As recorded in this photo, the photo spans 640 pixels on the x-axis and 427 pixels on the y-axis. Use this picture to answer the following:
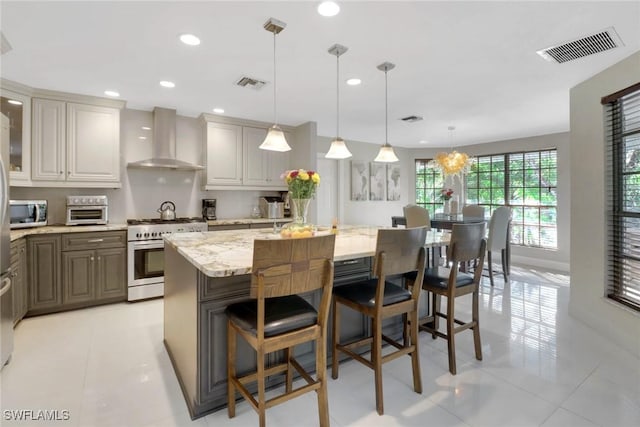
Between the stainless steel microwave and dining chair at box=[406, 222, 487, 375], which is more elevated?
the stainless steel microwave

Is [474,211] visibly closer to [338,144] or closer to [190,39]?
[338,144]

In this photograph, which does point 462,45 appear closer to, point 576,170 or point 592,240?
point 576,170

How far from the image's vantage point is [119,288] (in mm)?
3725

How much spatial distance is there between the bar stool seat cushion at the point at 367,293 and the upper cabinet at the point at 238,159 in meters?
3.07

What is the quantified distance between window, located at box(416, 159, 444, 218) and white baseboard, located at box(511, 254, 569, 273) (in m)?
1.89

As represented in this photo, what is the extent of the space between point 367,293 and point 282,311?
24.3 inches

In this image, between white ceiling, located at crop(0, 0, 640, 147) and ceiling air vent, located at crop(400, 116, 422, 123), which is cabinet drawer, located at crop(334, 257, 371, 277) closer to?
white ceiling, located at crop(0, 0, 640, 147)

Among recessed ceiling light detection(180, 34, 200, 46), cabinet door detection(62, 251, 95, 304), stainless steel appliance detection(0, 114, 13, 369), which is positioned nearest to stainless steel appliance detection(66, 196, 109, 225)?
cabinet door detection(62, 251, 95, 304)

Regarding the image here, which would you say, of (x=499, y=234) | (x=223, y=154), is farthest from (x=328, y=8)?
(x=499, y=234)

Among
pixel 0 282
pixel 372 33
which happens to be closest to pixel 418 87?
pixel 372 33

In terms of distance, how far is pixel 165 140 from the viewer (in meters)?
4.27

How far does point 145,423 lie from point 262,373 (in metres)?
0.83

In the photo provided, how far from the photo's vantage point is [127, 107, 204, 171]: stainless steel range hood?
4.21 meters

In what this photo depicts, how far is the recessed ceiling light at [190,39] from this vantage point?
240 centimetres
